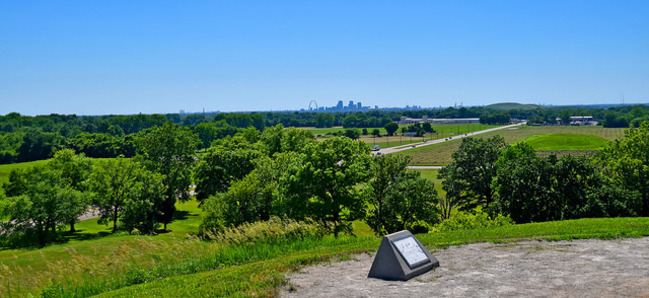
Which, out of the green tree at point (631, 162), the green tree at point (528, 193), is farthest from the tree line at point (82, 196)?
the green tree at point (631, 162)

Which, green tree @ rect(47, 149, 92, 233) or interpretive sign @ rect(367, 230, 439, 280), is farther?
green tree @ rect(47, 149, 92, 233)

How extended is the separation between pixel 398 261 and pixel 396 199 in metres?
19.8

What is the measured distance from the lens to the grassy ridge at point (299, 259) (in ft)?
39.0

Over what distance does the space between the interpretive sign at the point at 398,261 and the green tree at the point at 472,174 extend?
32.7 meters

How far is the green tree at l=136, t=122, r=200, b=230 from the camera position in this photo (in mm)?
53344

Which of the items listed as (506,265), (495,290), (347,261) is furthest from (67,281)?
(506,265)

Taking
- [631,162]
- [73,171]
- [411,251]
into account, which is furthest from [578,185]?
[73,171]

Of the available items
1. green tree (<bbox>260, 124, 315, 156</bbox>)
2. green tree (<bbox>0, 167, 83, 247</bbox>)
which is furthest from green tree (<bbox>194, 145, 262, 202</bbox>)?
green tree (<bbox>0, 167, 83, 247</bbox>)

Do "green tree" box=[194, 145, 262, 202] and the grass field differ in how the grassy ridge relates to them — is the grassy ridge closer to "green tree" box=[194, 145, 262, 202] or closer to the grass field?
the grass field

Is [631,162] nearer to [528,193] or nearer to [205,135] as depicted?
[528,193]

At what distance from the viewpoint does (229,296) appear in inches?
437

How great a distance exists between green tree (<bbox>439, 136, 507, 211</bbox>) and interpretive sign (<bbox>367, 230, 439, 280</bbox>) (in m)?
32.7

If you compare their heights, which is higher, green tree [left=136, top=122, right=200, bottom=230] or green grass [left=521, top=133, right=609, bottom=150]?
green tree [left=136, top=122, right=200, bottom=230]

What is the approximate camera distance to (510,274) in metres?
12.3
